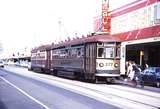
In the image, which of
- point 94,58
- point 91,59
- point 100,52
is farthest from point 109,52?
point 91,59

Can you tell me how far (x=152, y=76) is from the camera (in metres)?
30.7

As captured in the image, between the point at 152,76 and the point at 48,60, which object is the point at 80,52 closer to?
the point at 152,76

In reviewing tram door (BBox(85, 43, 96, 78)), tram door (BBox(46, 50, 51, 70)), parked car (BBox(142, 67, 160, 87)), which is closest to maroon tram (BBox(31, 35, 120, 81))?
tram door (BBox(85, 43, 96, 78))

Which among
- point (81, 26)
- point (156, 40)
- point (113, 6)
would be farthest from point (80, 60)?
point (81, 26)

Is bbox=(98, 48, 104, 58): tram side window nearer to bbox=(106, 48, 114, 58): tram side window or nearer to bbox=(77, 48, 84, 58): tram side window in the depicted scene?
bbox=(106, 48, 114, 58): tram side window

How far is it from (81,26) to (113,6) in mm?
27494

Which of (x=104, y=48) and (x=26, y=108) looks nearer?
(x=26, y=108)

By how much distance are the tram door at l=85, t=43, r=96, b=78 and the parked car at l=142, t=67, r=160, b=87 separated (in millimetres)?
4003

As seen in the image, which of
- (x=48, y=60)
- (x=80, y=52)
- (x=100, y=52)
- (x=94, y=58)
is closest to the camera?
(x=94, y=58)

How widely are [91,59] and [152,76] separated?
448cm

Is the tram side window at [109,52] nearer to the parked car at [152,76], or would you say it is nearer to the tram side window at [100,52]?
the tram side window at [100,52]

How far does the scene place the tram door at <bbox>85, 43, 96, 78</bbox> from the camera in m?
30.7

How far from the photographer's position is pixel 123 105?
16.3 metres

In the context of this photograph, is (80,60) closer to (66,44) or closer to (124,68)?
(66,44)
